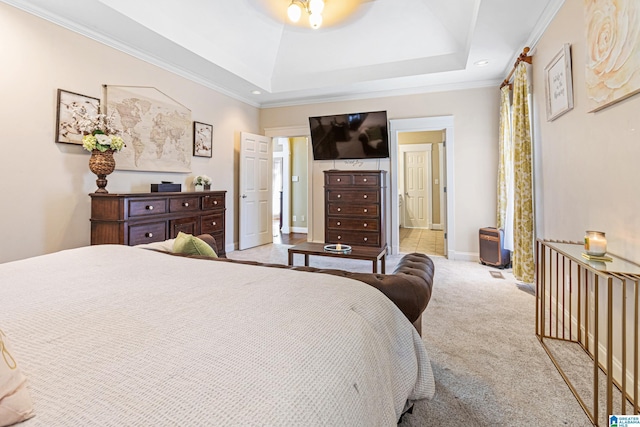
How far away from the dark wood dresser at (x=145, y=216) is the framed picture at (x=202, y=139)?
905mm

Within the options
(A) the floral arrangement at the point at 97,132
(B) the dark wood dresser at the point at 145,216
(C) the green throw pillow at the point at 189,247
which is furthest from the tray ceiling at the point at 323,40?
(C) the green throw pillow at the point at 189,247

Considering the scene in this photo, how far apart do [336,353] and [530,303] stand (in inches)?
118

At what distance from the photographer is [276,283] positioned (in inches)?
45.5

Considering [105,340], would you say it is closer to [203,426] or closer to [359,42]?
[203,426]

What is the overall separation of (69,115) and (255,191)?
2.99 metres

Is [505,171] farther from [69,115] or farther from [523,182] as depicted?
[69,115]

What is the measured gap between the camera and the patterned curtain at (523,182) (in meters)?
3.21

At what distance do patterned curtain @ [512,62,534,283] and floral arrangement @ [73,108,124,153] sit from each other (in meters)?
4.22

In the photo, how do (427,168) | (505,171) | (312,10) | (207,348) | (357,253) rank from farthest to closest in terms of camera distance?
(427,168), (505,171), (312,10), (357,253), (207,348)

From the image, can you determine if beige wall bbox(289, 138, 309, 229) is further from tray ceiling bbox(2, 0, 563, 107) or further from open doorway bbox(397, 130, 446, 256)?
open doorway bbox(397, 130, 446, 256)

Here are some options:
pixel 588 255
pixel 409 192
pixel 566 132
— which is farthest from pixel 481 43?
pixel 409 192

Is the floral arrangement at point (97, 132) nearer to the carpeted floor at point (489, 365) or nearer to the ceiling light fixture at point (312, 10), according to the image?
the ceiling light fixture at point (312, 10)

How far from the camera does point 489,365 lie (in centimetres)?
189

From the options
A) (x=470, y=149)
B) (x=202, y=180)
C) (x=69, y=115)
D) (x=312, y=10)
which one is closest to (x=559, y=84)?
(x=470, y=149)
